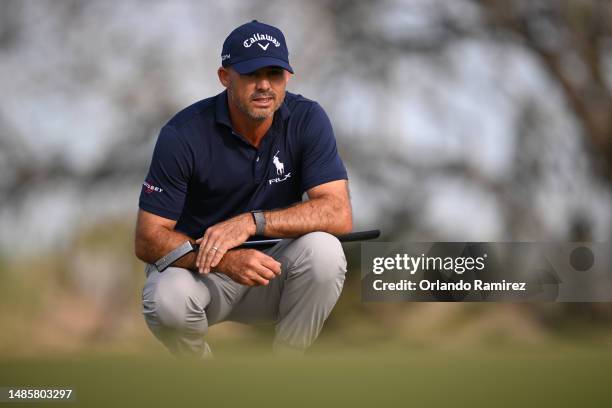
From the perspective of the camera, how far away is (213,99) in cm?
331

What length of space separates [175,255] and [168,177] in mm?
290

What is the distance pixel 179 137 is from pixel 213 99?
291mm

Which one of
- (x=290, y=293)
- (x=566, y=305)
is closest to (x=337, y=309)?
(x=566, y=305)

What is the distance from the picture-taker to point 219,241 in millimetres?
2902

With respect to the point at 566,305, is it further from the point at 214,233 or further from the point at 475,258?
the point at 214,233

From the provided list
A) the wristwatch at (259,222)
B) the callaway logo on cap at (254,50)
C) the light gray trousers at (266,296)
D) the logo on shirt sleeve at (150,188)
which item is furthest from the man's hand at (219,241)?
the callaway logo on cap at (254,50)

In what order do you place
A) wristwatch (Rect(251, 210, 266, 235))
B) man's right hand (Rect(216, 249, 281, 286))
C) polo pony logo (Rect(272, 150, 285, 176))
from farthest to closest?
1. polo pony logo (Rect(272, 150, 285, 176))
2. wristwatch (Rect(251, 210, 266, 235))
3. man's right hand (Rect(216, 249, 281, 286))

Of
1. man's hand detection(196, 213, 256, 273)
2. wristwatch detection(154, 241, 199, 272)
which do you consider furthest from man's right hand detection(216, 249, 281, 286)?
wristwatch detection(154, 241, 199, 272)

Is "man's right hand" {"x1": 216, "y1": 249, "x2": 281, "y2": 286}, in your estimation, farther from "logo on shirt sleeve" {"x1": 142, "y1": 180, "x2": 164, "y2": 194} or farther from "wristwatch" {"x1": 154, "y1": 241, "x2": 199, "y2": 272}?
"logo on shirt sleeve" {"x1": 142, "y1": 180, "x2": 164, "y2": 194}

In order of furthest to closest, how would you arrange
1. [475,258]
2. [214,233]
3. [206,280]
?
[475,258] < [206,280] < [214,233]

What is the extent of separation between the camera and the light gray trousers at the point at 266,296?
3.03m

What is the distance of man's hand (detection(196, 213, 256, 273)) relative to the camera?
Answer: 9.52 ft

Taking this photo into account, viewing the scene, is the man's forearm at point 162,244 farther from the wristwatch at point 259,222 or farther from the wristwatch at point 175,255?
the wristwatch at point 259,222

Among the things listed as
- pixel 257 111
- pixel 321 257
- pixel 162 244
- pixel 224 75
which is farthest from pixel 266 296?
pixel 224 75
